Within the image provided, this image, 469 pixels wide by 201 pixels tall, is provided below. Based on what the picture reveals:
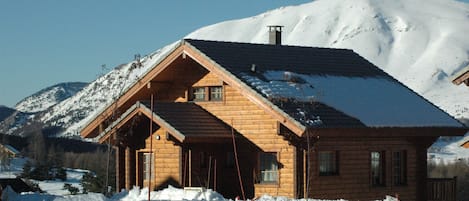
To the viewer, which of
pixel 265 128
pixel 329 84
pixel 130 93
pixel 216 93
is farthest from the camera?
pixel 130 93

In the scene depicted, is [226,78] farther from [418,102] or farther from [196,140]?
[418,102]

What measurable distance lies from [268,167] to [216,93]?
290 cm

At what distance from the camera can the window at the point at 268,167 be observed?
32.1 m

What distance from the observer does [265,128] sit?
3200cm

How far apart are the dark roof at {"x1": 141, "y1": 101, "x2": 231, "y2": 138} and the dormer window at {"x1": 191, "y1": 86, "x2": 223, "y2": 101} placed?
412 mm

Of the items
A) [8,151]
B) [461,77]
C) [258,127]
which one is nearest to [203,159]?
[258,127]

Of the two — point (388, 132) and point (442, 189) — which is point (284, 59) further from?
point (442, 189)

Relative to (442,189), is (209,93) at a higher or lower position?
higher

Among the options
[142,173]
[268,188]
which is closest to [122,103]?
[142,173]

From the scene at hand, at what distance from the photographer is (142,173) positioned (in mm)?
33781

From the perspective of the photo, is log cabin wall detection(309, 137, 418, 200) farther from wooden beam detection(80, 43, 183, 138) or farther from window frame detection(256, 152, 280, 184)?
wooden beam detection(80, 43, 183, 138)

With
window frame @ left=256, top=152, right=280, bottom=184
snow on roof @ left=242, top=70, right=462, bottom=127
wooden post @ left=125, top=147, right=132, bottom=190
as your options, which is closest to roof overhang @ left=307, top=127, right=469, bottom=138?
snow on roof @ left=242, top=70, right=462, bottom=127

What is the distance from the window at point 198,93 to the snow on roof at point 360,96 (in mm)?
2168

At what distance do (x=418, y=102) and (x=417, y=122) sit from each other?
1.99 metres
